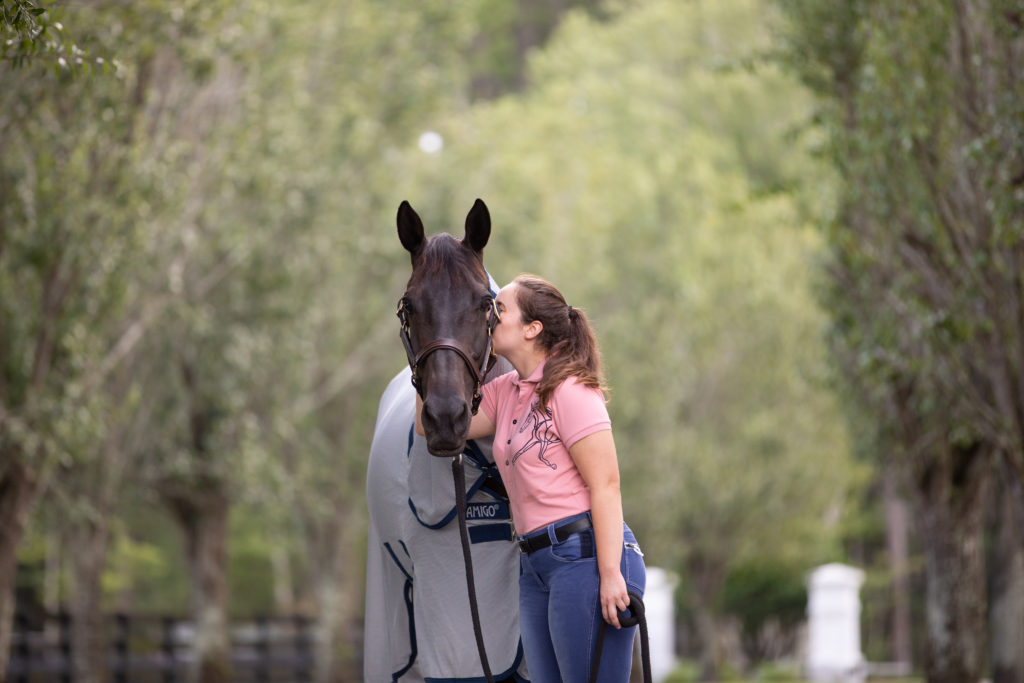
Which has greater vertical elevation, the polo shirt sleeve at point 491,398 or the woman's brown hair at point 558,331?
the woman's brown hair at point 558,331

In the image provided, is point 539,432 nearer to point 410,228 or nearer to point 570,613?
point 570,613

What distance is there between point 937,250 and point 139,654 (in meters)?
15.6

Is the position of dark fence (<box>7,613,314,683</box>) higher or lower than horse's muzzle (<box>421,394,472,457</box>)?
lower

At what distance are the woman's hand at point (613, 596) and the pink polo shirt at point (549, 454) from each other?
213 mm

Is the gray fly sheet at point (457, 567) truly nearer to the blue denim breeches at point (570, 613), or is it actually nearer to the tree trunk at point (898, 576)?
the blue denim breeches at point (570, 613)

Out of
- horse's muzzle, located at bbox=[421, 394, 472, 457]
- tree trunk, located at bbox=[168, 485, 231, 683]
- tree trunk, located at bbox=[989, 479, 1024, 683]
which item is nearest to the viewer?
horse's muzzle, located at bbox=[421, 394, 472, 457]

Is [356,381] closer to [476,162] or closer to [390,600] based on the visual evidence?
[476,162]

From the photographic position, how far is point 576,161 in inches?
994

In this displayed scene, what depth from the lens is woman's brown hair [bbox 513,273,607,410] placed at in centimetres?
342

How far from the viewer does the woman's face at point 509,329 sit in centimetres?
346

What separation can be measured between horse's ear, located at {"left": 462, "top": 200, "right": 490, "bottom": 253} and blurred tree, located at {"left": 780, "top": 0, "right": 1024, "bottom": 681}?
4317mm

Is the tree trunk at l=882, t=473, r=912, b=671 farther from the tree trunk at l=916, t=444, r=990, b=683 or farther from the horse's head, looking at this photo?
the horse's head

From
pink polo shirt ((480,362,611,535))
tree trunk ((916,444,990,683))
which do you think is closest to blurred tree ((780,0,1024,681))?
tree trunk ((916,444,990,683))

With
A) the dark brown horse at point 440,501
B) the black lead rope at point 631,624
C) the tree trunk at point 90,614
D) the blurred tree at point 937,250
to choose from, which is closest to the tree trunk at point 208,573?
the tree trunk at point 90,614
